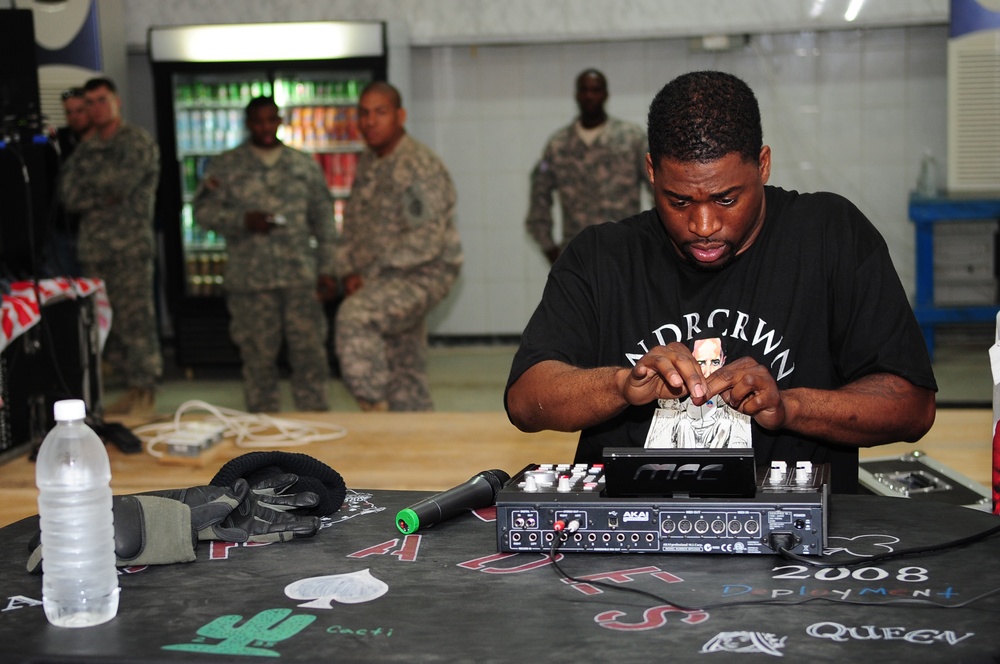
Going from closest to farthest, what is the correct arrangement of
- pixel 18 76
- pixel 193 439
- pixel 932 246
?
pixel 193 439
pixel 18 76
pixel 932 246

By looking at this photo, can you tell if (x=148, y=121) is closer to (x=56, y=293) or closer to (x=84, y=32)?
(x=84, y=32)

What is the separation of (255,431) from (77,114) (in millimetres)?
3523

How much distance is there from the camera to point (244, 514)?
5.35ft

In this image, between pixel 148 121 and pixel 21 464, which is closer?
pixel 21 464

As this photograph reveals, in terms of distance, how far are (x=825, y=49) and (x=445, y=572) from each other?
6015 millimetres

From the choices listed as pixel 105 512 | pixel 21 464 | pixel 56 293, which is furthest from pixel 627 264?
pixel 56 293

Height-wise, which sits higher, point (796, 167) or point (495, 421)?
point (796, 167)

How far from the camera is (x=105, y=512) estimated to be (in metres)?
1.39

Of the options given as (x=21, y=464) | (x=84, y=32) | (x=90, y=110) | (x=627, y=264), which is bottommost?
(x=21, y=464)

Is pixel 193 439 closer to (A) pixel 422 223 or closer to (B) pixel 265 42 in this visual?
(A) pixel 422 223

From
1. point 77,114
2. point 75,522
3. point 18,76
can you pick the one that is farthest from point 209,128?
point 75,522

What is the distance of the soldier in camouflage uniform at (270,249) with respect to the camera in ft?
18.5

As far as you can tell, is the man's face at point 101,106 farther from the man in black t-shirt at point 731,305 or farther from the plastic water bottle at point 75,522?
the plastic water bottle at point 75,522

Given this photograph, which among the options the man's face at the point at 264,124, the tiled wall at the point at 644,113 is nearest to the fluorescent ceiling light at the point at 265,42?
the tiled wall at the point at 644,113
